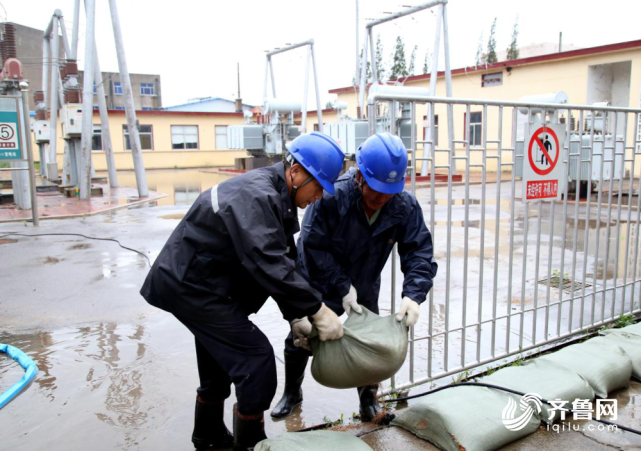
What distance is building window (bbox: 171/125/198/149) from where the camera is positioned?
29.0 m

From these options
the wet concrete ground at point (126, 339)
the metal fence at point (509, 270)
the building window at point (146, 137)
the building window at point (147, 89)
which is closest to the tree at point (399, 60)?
the building window at point (146, 137)

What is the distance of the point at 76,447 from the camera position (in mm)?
2527

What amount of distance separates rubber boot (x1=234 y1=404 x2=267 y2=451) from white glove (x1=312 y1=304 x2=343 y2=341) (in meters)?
0.47

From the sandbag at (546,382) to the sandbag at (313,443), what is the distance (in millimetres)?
996

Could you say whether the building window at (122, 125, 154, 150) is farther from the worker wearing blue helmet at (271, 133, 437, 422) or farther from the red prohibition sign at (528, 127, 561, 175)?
the worker wearing blue helmet at (271, 133, 437, 422)

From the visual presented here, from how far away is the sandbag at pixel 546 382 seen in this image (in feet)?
8.86

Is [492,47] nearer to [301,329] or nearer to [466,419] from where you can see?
[466,419]

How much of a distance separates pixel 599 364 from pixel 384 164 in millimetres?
1856

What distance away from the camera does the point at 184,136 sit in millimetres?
29328

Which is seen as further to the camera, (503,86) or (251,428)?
(503,86)

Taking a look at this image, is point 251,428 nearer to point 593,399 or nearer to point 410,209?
point 410,209

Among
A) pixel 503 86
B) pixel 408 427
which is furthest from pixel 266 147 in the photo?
pixel 408 427

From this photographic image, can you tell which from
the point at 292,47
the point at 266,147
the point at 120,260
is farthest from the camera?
the point at 266,147

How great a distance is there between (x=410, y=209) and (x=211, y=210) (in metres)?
1.02
